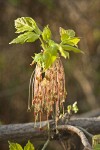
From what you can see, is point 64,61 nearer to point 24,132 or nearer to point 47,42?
point 24,132

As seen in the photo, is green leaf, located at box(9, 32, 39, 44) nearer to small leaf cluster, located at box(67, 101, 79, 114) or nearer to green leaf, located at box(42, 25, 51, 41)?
green leaf, located at box(42, 25, 51, 41)

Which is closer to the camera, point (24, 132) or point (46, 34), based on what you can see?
point (46, 34)

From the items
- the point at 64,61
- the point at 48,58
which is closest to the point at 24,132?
the point at 48,58

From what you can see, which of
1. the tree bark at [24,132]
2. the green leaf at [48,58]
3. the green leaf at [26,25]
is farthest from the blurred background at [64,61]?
the green leaf at [48,58]

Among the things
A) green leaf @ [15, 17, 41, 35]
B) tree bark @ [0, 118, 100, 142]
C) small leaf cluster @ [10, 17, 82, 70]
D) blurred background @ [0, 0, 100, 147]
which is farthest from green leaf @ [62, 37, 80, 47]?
blurred background @ [0, 0, 100, 147]

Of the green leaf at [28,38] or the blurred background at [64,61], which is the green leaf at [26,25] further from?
the blurred background at [64,61]

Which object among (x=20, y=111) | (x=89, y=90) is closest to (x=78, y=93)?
(x=89, y=90)
